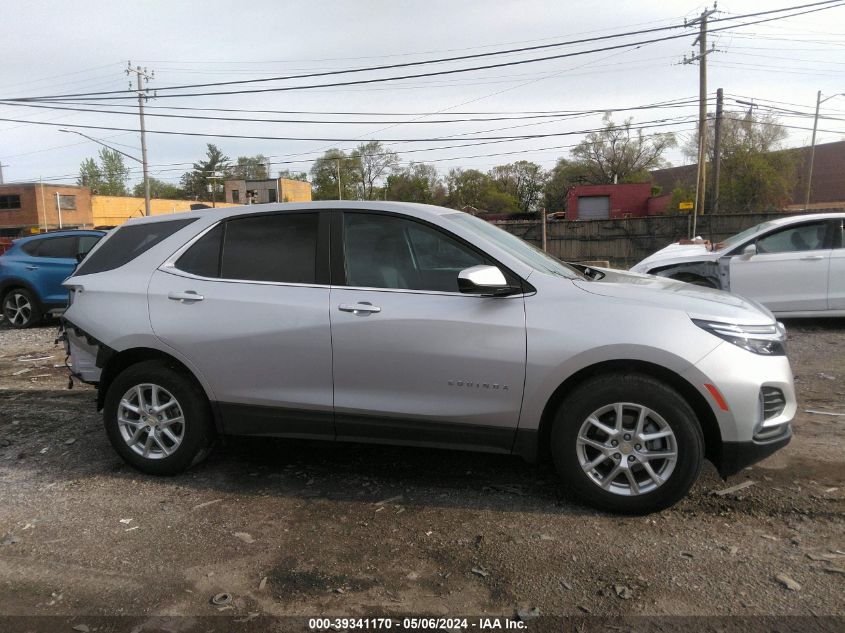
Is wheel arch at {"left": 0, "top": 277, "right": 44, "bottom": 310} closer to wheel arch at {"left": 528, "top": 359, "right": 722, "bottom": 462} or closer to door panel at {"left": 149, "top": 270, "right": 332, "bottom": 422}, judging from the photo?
door panel at {"left": 149, "top": 270, "right": 332, "bottom": 422}

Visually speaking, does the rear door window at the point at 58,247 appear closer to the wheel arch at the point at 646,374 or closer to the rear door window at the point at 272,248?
the rear door window at the point at 272,248

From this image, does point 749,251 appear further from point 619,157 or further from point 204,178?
point 204,178

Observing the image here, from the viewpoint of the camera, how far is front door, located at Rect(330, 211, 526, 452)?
3.69 m

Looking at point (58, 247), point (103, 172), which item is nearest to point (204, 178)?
point (103, 172)

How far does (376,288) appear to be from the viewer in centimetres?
396

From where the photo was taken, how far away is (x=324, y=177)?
61.9 meters

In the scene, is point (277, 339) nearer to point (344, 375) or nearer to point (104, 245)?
point (344, 375)

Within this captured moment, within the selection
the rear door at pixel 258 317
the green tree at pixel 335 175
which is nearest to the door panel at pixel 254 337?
the rear door at pixel 258 317

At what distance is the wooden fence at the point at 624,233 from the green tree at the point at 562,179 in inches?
1397

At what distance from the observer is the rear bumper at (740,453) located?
11.4 ft

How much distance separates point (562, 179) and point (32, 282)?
60.6m

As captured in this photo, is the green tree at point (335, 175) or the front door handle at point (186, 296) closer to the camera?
the front door handle at point (186, 296)

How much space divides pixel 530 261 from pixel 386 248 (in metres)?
0.89

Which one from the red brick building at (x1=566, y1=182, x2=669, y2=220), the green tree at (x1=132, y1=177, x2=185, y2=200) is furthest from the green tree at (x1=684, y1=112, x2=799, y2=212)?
the green tree at (x1=132, y1=177, x2=185, y2=200)
